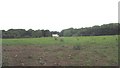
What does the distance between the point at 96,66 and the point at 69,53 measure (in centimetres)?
306

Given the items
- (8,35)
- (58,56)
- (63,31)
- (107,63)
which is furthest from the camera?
(63,31)

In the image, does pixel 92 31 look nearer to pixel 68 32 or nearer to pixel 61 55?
pixel 68 32

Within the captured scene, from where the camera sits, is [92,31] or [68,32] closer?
[68,32]

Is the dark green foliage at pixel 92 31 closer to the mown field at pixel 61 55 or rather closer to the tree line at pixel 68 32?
the tree line at pixel 68 32

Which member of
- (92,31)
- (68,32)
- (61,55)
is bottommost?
(61,55)

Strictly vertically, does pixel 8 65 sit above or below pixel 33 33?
below

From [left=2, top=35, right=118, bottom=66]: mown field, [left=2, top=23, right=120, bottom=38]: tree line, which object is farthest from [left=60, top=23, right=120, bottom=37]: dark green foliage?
[left=2, top=35, right=118, bottom=66]: mown field

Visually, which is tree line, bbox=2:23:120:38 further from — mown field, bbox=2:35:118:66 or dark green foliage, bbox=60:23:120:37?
mown field, bbox=2:35:118:66

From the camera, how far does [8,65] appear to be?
49.3 ft

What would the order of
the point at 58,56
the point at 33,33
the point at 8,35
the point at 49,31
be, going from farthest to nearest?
the point at 49,31 → the point at 33,33 → the point at 8,35 → the point at 58,56

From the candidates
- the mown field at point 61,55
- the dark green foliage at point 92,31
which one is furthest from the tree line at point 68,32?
the mown field at point 61,55

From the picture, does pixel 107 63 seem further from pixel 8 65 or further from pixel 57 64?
pixel 8 65

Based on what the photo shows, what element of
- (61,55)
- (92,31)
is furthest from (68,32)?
(61,55)

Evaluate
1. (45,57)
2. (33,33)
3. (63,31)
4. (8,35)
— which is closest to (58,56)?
(45,57)
